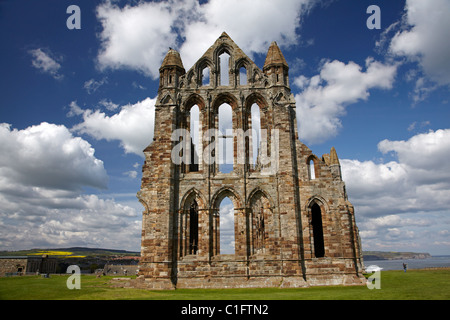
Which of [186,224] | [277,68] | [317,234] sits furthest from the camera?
[317,234]

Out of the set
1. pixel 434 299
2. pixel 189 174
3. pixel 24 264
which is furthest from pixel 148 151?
pixel 24 264

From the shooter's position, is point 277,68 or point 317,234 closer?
point 277,68

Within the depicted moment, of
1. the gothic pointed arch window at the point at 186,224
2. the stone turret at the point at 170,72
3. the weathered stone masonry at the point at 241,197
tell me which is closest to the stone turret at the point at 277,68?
the weathered stone masonry at the point at 241,197

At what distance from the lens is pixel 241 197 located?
21.1 meters

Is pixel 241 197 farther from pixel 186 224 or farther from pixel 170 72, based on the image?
pixel 170 72

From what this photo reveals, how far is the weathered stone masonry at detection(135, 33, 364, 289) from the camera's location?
1997 centimetres

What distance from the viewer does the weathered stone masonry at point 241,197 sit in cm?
1997

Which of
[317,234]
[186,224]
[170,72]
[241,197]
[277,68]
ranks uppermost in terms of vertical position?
[277,68]

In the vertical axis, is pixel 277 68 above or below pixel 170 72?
above

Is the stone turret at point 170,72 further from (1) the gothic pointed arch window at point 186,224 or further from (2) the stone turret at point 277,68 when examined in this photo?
(1) the gothic pointed arch window at point 186,224

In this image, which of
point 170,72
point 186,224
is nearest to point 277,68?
point 170,72
